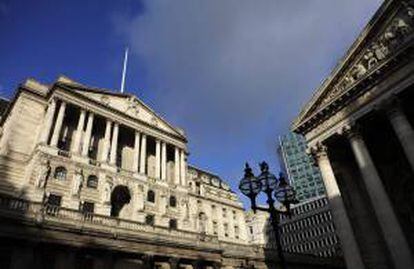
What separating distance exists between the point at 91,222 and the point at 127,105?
23.0 m

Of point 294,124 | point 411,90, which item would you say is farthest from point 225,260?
point 411,90

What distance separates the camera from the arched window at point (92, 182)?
35.5 m

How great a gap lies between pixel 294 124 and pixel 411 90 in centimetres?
895

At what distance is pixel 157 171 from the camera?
44344mm

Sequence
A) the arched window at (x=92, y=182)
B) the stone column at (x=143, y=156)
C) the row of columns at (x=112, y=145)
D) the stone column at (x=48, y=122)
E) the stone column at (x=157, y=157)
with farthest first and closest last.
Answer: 1. the stone column at (x=157, y=157)
2. the stone column at (x=143, y=156)
3. the row of columns at (x=112, y=145)
4. the arched window at (x=92, y=182)
5. the stone column at (x=48, y=122)

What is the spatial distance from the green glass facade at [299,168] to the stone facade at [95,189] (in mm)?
86118

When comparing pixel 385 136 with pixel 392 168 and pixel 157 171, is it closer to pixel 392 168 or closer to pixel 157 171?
pixel 392 168

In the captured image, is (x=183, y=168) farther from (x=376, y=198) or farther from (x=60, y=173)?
(x=376, y=198)

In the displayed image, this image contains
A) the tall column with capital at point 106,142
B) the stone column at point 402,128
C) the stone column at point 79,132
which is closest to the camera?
the stone column at point 402,128

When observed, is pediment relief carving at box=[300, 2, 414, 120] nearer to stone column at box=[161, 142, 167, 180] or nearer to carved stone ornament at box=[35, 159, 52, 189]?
stone column at box=[161, 142, 167, 180]

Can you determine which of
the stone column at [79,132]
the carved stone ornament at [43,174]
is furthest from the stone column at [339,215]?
the stone column at [79,132]

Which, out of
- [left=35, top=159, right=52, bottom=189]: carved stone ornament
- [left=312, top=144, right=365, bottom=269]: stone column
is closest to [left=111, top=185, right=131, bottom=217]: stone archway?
[left=35, top=159, right=52, bottom=189]: carved stone ornament

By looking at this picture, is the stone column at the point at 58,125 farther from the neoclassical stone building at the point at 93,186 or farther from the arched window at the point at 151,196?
the arched window at the point at 151,196

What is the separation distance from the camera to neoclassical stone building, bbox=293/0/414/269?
19906mm
